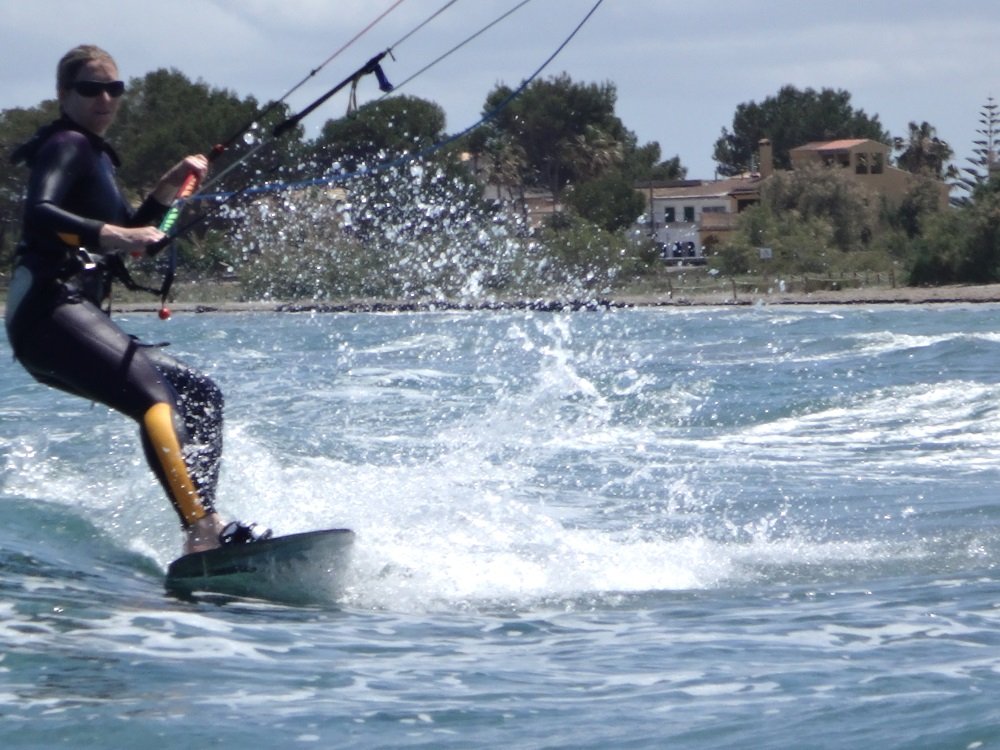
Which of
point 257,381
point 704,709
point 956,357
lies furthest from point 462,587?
point 956,357

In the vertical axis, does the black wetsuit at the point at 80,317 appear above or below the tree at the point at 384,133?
below

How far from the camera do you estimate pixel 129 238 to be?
162 inches

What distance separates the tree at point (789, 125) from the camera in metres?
84.0

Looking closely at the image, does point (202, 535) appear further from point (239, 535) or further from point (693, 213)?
point (693, 213)

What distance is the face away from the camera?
4414mm

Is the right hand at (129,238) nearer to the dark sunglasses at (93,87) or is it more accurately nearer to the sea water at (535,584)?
the dark sunglasses at (93,87)

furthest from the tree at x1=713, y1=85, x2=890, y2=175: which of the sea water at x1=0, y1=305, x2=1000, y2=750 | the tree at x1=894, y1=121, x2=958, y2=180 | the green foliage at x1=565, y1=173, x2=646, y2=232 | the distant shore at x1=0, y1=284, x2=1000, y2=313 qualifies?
the sea water at x1=0, y1=305, x2=1000, y2=750

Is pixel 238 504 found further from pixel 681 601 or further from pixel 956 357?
pixel 956 357

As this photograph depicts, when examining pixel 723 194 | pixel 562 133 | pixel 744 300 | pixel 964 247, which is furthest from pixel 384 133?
pixel 723 194

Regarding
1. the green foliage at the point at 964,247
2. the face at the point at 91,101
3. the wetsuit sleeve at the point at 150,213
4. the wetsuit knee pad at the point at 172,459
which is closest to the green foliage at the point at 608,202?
the green foliage at the point at 964,247

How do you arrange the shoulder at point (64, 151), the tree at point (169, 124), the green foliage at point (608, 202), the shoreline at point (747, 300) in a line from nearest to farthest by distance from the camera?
the shoulder at point (64, 151) < the shoreline at point (747, 300) < the tree at point (169, 124) < the green foliage at point (608, 202)

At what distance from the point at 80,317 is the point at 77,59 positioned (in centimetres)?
71

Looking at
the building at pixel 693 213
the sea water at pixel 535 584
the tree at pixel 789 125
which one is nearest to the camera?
the sea water at pixel 535 584

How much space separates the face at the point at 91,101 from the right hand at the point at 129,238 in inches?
15.6
